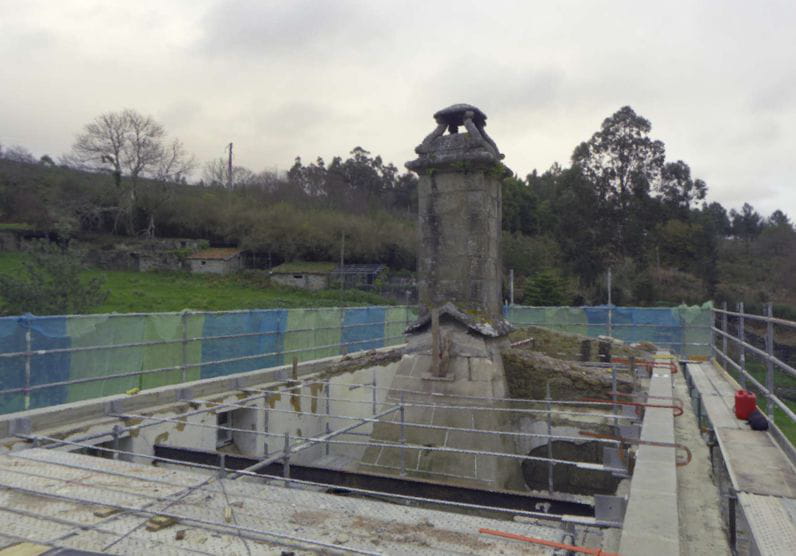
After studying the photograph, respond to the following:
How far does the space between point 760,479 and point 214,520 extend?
3.95 m

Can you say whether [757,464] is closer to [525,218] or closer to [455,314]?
[455,314]

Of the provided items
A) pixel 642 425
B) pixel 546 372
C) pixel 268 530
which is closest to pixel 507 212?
pixel 546 372

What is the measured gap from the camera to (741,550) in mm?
5281

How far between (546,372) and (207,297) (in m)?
28.1

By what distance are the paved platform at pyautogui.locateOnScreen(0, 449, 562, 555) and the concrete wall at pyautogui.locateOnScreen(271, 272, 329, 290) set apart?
37.3 metres

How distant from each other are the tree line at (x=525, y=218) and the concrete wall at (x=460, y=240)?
1004 inches

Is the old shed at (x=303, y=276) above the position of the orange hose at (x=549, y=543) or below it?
above

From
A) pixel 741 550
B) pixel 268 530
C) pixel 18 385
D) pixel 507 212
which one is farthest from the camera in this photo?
pixel 507 212

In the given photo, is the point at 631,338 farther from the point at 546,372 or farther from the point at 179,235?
the point at 179,235

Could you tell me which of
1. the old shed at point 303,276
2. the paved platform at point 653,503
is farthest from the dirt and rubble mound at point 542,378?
the old shed at point 303,276

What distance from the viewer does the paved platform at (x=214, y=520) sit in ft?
11.2

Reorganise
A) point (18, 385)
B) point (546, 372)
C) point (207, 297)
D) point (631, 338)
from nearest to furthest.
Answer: point (18, 385) → point (546, 372) → point (631, 338) → point (207, 297)

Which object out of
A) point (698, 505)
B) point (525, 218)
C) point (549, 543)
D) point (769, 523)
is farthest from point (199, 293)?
point (769, 523)

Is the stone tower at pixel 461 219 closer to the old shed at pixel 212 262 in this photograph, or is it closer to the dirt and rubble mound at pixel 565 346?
the dirt and rubble mound at pixel 565 346
